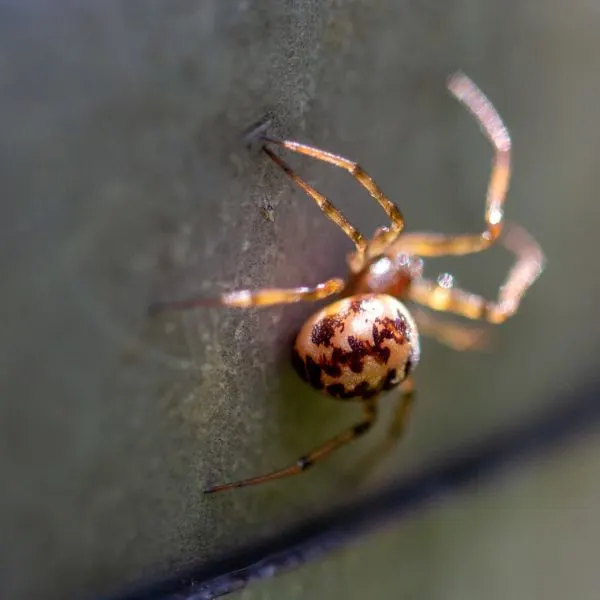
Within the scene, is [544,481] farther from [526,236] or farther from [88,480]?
[88,480]

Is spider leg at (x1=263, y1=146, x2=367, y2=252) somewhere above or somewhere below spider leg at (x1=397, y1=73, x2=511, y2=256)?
below

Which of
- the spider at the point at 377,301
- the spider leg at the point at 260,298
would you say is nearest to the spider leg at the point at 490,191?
the spider at the point at 377,301

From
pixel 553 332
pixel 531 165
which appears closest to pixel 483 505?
pixel 553 332

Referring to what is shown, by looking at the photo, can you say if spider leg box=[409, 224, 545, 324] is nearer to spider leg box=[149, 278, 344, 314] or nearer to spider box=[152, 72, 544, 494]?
spider box=[152, 72, 544, 494]

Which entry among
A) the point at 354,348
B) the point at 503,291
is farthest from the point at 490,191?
the point at 354,348

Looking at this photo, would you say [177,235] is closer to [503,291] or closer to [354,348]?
[354,348]

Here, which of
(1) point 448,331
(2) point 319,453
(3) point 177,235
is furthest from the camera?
(1) point 448,331

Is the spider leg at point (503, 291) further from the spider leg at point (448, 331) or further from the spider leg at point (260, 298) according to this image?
the spider leg at point (260, 298)

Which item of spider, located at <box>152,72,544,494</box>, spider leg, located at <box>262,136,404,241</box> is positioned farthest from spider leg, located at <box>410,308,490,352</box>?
spider leg, located at <box>262,136,404,241</box>

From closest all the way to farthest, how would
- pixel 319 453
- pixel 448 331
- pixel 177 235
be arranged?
1. pixel 177 235
2. pixel 319 453
3. pixel 448 331
